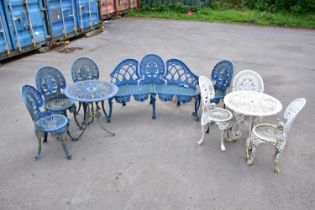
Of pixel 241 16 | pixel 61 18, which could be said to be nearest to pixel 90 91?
pixel 61 18

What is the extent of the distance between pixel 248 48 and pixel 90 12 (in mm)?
5955

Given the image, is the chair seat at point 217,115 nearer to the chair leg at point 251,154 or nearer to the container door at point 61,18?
the chair leg at point 251,154

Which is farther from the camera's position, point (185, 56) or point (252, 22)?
point (252, 22)

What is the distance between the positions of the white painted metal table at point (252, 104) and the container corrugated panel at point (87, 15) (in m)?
7.53

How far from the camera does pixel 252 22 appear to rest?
1399 cm

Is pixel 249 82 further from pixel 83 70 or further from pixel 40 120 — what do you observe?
pixel 40 120

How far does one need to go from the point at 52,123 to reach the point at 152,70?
207cm

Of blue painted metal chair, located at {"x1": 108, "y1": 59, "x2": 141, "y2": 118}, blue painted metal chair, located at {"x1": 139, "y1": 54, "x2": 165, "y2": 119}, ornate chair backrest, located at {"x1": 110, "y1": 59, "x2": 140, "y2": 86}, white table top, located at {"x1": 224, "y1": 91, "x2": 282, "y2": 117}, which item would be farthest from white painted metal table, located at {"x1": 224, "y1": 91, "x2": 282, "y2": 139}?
ornate chair backrest, located at {"x1": 110, "y1": 59, "x2": 140, "y2": 86}

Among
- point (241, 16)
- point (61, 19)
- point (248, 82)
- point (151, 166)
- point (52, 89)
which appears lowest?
point (151, 166)

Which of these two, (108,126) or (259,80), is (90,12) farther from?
(259,80)

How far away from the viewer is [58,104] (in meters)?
4.73

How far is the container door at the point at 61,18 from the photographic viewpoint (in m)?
8.96

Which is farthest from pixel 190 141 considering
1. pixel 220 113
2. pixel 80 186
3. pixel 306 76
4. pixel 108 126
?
pixel 306 76

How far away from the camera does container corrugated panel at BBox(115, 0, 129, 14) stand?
14.5m
